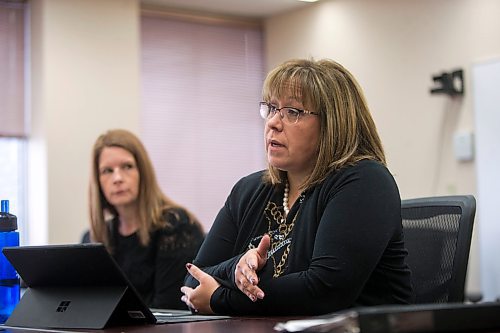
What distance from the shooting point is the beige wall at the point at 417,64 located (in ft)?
14.9

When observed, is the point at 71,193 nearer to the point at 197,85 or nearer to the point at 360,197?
the point at 197,85

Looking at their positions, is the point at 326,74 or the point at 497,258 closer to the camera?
the point at 326,74

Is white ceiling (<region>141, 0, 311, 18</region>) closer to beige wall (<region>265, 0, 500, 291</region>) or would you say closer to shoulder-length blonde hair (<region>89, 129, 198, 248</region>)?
beige wall (<region>265, 0, 500, 291</region>)

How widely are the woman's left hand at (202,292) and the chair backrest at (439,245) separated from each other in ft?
1.71

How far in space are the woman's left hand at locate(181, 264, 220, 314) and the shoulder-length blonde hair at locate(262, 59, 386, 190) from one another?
0.31 m

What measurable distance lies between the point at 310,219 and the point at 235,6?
158 inches

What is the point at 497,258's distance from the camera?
4.34m

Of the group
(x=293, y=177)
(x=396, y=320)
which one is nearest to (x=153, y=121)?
(x=293, y=177)

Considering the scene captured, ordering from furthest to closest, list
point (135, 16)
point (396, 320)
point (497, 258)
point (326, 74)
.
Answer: point (135, 16)
point (497, 258)
point (326, 74)
point (396, 320)

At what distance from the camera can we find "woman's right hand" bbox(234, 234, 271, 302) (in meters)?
1.73

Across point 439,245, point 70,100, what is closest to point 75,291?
point 439,245

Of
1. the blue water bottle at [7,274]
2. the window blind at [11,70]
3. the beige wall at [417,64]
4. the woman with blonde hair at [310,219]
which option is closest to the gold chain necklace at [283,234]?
the woman with blonde hair at [310,219]

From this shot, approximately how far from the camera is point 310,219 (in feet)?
6.11

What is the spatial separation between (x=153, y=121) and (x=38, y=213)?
1003 mm
